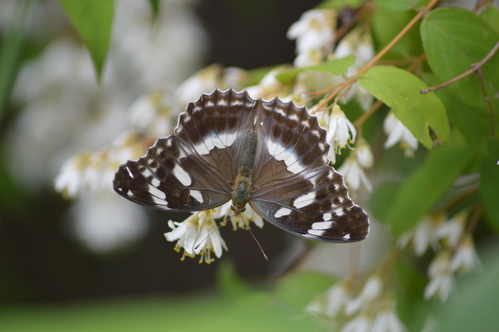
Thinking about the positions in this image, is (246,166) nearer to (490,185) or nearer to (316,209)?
(316,209)

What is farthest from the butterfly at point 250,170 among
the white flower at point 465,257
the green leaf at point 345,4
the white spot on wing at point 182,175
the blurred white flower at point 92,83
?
the blurred white flower at point 92,83

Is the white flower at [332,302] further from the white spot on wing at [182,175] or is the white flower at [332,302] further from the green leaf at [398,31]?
the green leaf at [398,31]

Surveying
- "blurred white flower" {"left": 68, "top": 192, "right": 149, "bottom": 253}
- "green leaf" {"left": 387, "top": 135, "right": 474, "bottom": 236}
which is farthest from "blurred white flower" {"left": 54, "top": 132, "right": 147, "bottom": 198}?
"blurred white flower" {"left": 68, "top": 192, "right": 149, "bottom": 253}

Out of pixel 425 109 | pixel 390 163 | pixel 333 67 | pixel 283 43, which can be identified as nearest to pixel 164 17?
pixel 283 43

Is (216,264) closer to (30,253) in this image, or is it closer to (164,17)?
(30,253)

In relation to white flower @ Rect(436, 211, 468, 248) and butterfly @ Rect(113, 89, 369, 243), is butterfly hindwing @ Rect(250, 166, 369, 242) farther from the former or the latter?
white flower @ Rect(436, 211, 468, 248)
